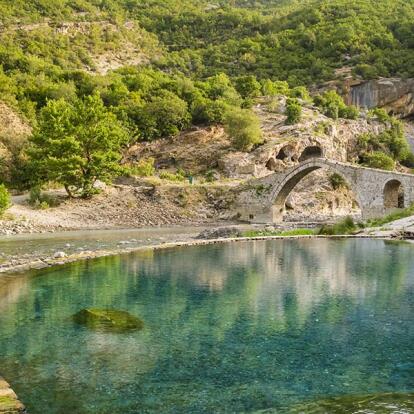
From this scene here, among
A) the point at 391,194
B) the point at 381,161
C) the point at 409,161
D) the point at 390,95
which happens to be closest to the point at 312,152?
the point at 381,161

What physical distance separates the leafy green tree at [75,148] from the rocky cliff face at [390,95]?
46.2 m

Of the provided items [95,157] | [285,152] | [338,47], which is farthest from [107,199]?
[338,47]

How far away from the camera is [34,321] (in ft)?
31.7

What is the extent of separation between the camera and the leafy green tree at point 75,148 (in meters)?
37.6

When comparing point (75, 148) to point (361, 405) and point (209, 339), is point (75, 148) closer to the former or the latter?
point (209, 339)

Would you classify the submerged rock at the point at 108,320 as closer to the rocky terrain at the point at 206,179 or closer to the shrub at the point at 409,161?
the rocky terrain at the point at 206,179

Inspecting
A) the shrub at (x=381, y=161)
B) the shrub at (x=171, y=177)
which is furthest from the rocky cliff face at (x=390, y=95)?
the shrub at (x=171, y=177)

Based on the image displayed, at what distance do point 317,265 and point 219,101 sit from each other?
4203cm

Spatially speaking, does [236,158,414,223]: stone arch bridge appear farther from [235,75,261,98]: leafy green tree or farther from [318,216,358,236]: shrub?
[235,75,261,98]: leafy green tree

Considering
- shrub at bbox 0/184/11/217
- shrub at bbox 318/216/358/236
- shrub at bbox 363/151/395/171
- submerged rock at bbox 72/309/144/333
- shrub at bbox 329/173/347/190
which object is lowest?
submerged rock at bbox 72/309/144/333

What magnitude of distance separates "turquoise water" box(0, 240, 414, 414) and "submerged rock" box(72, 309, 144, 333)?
0.73 ft

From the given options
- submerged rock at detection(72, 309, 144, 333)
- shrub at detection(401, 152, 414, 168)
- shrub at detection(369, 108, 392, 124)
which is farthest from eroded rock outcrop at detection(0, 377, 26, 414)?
shrub at detection(401, 152, 414, 168)

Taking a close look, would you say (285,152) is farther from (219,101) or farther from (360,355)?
(360,355)

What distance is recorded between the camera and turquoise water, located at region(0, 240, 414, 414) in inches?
250
